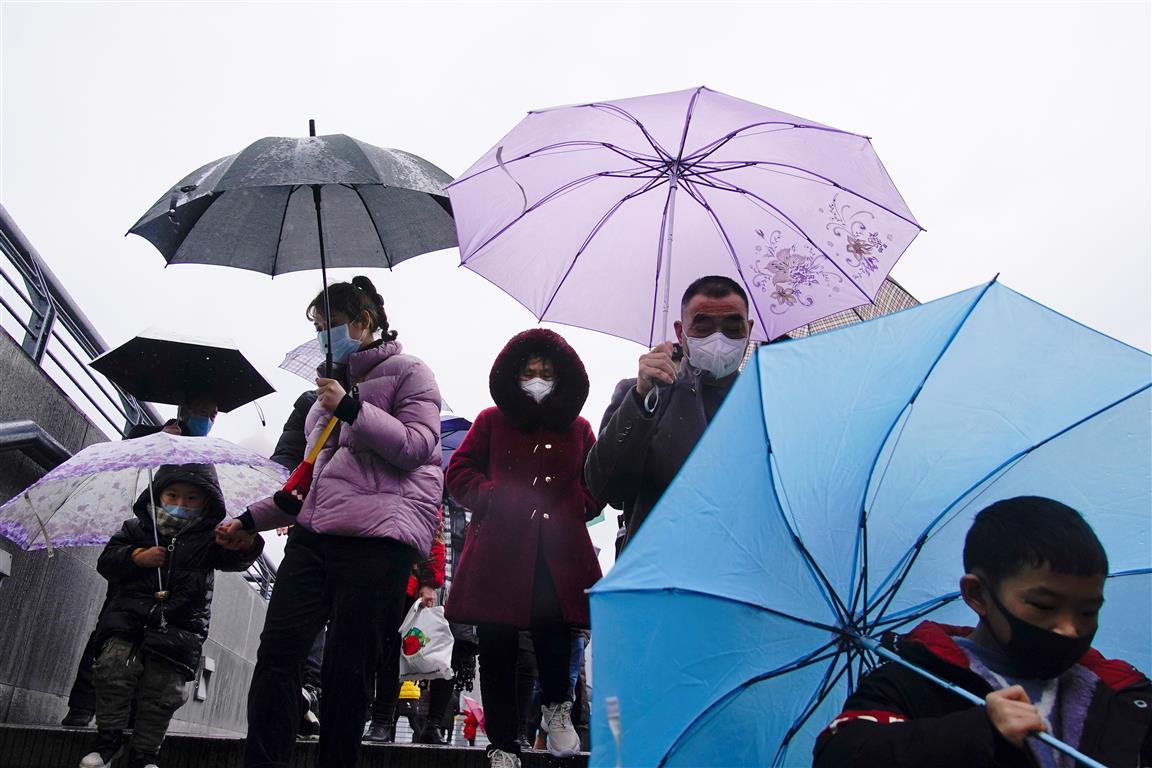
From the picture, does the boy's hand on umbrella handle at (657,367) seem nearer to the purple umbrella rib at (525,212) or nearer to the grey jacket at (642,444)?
the grey jacket at (642,444)

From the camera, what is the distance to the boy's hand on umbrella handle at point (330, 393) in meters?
4.13

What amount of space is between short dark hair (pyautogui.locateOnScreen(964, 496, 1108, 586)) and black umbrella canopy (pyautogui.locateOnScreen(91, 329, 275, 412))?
4461mm

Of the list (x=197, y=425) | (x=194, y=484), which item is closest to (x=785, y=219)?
(x=194, y=484)

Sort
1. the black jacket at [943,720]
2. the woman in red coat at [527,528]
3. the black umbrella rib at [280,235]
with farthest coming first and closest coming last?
1. the black umbrella rib at [280,235]
2. the woman in red coat at [527,528]
3. the black jacket at [943,720]

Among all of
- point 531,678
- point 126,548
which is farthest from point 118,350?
point 531,678

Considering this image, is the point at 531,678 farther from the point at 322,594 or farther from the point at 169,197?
the point at 169,197

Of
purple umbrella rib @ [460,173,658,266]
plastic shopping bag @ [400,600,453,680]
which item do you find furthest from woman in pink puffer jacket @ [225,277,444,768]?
plastic shopping bag @ [400,600,453,680]

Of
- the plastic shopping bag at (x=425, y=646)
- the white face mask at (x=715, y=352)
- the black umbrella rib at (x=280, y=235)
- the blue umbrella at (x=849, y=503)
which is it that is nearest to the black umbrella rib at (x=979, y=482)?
the blue umbrella at (x=849, y=503)

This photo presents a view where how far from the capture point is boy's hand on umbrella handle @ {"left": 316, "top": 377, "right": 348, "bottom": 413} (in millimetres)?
4133

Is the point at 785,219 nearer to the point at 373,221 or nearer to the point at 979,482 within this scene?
the point at 373,221

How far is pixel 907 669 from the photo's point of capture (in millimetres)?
2402

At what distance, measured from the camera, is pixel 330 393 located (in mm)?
4133

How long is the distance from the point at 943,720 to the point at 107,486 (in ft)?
15.2

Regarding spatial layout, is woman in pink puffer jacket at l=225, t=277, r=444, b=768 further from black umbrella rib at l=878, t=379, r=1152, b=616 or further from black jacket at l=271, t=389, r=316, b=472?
black umbrella rib at l=878, t=379, r=1152, b=616
